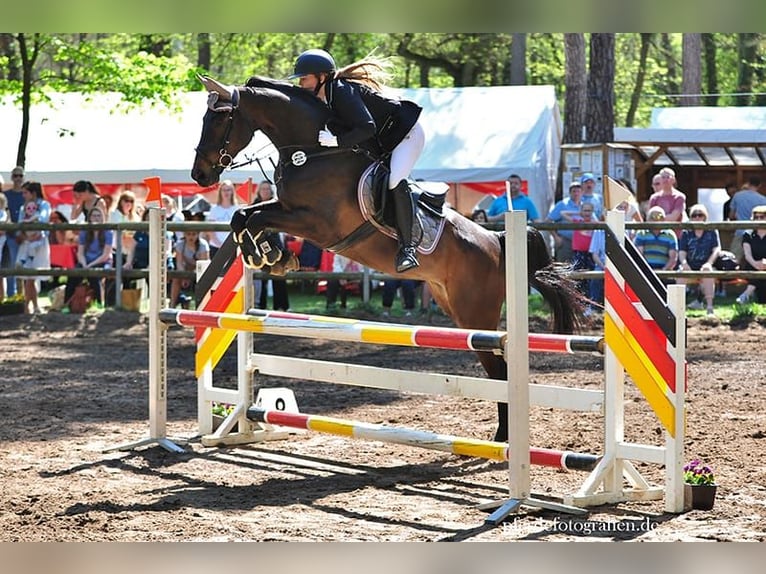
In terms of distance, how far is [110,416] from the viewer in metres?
7.67

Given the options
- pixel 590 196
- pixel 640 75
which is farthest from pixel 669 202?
pixel 640 75

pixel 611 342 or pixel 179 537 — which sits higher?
A: pixel 611 342

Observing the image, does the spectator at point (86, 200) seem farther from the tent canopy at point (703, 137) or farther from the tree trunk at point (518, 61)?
the tree trunk at point (518, 61)

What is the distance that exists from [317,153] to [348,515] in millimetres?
2281

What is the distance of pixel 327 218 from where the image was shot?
21.5ft

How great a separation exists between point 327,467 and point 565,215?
782cm

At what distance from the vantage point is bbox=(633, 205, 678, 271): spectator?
1262cm

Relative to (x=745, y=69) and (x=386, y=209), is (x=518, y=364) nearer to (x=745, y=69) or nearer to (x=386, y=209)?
(x=386, y=209)

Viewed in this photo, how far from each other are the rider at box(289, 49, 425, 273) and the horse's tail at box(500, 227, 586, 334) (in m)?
0.75

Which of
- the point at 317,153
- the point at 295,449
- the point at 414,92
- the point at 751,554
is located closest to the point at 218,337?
the point at 295,449

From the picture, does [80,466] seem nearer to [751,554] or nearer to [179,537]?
[179,537]

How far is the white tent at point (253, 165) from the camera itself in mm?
16484

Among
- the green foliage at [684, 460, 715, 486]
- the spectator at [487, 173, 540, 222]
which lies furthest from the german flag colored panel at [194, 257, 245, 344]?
the spectator at [487, 173, 540, 222]

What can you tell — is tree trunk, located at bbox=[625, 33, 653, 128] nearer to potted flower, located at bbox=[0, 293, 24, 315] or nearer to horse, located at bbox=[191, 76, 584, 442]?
potted flower, located at bbox=[0, 293, 24, 315]
